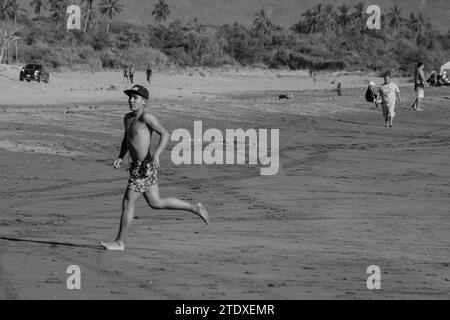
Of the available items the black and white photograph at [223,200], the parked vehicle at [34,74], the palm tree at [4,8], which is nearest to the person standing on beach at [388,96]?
the black and white photograph at [223,200]

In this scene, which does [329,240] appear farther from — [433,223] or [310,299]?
[310,299]

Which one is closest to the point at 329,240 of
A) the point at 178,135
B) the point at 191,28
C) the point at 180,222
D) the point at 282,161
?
the point at 180,222

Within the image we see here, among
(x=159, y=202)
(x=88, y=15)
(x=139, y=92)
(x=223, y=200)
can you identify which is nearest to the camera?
(x=139, y=92)

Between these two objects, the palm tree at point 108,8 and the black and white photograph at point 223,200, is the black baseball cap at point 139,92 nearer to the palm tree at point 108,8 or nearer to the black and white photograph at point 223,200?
the black and white photograph at point 223,200

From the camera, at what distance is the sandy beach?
9906 mm

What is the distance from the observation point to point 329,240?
40.9 feet

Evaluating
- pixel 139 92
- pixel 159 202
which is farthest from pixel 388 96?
pixel 139 92

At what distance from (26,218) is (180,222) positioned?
1667mm

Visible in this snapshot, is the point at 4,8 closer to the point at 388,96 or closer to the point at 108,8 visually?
the point at 108,8

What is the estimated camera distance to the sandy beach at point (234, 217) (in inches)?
390

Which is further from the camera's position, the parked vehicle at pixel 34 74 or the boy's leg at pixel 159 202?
the parked vehicle at pixel 34 74

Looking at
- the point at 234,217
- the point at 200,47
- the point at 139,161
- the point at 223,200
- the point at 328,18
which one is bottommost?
the point at 234,217

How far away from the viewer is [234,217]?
1415cm
